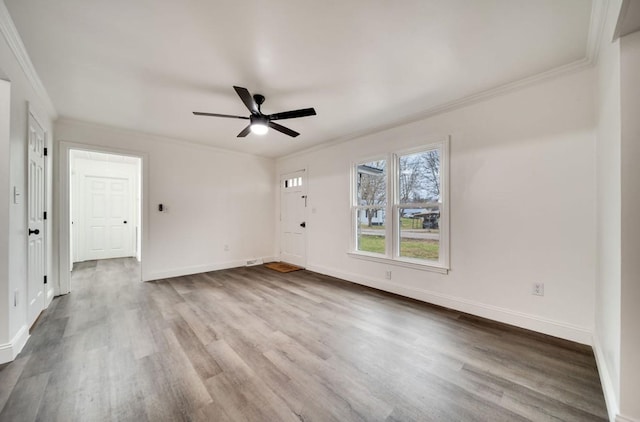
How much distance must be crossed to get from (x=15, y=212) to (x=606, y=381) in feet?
14.6

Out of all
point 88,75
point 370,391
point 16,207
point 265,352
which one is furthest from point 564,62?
point 16,207

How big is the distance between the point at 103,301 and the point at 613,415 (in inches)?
187

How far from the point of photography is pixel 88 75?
2.39 metres

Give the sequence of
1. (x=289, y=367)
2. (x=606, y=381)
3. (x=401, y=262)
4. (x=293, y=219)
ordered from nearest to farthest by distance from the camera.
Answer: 1. (x=606, y=381)
2. (x=289, y=367)
3. (x=401, y=262)
4. (x=293, y=219)

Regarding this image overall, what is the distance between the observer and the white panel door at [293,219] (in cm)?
516

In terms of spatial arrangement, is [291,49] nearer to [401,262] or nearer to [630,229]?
[630,229]

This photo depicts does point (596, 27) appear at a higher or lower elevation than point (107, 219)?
higher

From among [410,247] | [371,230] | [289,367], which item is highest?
[371,230]

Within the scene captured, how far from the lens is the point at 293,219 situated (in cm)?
539

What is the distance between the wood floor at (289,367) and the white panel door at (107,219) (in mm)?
3642

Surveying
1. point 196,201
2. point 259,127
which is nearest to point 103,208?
point 196,201

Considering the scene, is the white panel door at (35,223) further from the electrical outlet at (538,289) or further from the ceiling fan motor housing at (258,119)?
the electrical outlet at (538,289)

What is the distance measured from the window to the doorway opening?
4.97 meters

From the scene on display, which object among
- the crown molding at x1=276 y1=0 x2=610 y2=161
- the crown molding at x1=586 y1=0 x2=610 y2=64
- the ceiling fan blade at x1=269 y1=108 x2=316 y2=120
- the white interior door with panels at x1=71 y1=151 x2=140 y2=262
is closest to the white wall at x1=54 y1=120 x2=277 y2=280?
the white interior door with panels at x1=71 y1=151 x2=140 y2=262
